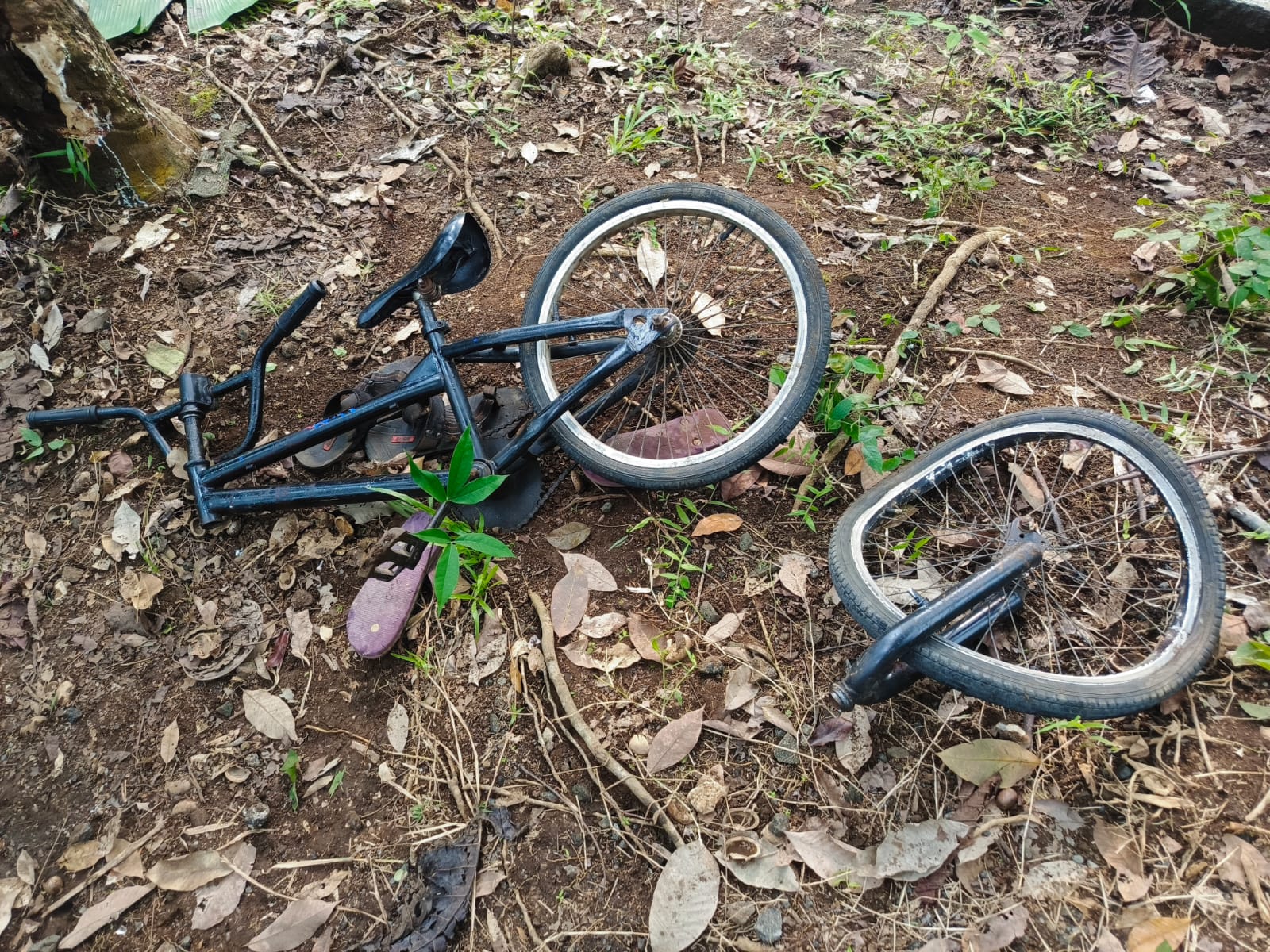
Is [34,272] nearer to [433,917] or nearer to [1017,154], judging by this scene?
[433,917]

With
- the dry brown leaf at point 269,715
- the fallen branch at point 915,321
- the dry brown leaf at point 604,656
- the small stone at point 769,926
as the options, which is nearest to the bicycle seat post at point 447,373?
the dry brown leaf at point 604,656

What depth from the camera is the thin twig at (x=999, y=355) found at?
3.06 metres

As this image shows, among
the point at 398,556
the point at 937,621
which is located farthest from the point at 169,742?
the point at 937,621

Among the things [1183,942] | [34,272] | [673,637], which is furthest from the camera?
[34,272]

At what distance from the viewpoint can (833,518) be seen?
2.79 metres

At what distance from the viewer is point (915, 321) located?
3.23 metres

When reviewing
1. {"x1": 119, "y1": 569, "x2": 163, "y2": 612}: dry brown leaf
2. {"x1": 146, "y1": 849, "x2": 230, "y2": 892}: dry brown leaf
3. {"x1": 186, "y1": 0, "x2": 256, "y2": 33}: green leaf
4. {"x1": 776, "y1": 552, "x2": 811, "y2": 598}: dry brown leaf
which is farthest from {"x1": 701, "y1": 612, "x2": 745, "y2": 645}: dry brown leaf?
{"x1": 186, "y1": 0, "x2": 256, "y2": 33}: green leaf

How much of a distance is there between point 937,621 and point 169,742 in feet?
8.51

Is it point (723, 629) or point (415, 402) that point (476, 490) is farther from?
point (723, 629)

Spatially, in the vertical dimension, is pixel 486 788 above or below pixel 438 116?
below

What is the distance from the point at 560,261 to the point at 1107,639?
236 centimetres

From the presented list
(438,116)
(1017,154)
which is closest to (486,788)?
(438,116)

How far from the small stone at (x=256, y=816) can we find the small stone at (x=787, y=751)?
65.7 inches

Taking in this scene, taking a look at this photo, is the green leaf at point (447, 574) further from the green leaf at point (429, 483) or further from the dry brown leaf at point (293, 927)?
the dry brown leaf at point (293, 927)
